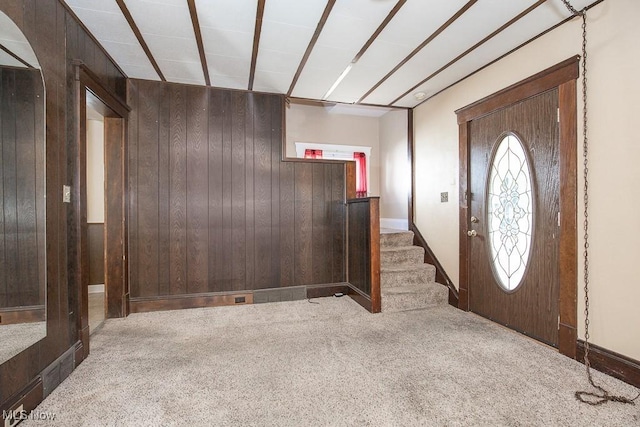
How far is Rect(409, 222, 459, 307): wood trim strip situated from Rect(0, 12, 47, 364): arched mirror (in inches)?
139

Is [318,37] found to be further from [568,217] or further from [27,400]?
[27,400]

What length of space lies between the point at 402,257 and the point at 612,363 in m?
2.11

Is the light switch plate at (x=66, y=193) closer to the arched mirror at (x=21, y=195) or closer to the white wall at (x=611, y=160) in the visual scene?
the arched mirror at (x=21, y=195)

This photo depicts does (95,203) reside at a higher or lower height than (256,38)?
lower

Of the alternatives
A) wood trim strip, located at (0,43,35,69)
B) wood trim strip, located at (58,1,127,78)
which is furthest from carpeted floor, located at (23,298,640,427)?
wood trim strip, located at (58,1,127,78)

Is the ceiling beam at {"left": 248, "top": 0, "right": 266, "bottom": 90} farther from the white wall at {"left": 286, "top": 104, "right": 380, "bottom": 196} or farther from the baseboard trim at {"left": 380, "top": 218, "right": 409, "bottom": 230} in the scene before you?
the baseboard trim at {"left": 380, "top": 218, "right": 409, "bottom": 230}

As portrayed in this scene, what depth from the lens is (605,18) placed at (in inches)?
81.3

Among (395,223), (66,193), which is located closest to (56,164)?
(66,193)

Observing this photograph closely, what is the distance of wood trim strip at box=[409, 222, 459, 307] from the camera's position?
3484 mm

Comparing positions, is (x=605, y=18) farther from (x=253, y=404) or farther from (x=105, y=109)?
(x=105, y=109)

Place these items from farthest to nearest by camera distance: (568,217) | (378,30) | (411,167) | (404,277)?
(411,167) < (404,277) < (378,30) < (568,217)

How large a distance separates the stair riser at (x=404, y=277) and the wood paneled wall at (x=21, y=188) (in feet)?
9.82

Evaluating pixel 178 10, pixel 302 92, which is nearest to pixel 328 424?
pixel 178 10

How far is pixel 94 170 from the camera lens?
424cm
